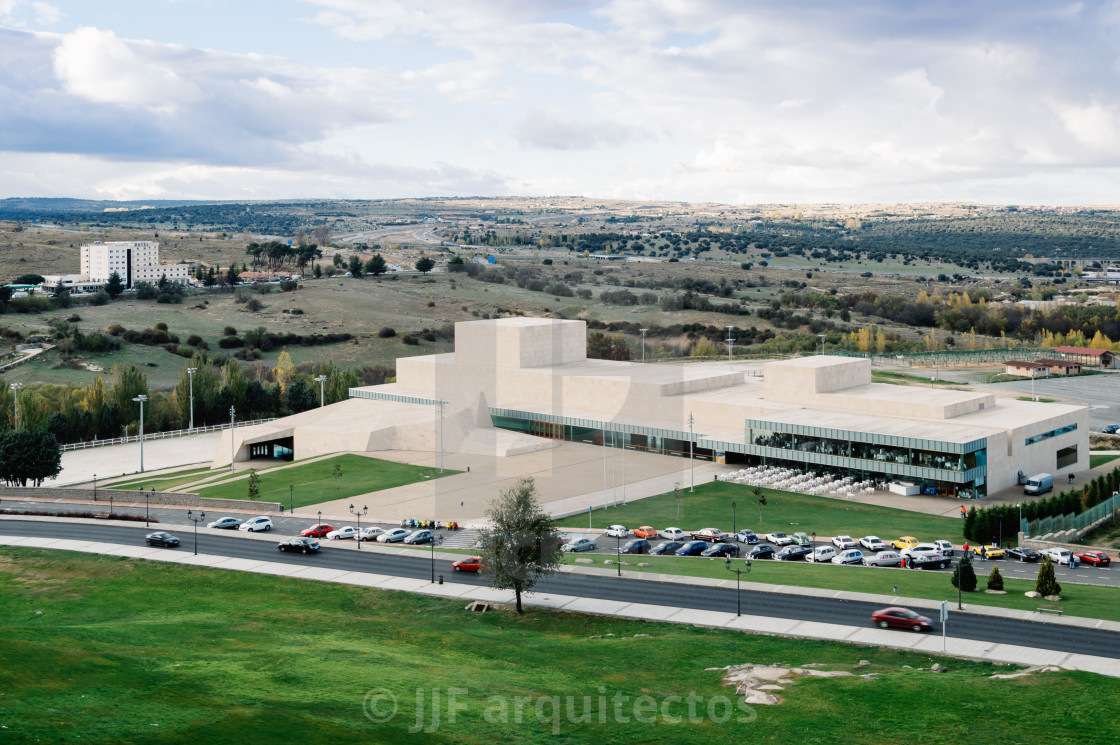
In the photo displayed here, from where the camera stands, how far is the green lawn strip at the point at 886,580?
162ft

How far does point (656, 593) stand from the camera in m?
52.9

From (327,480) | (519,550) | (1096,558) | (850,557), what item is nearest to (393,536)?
(519,550)

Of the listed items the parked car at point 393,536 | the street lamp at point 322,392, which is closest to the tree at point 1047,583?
the parked car at point 393,536

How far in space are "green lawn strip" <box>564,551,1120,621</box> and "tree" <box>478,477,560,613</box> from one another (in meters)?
8.23

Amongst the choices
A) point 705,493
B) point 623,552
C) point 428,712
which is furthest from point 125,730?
point 705,493

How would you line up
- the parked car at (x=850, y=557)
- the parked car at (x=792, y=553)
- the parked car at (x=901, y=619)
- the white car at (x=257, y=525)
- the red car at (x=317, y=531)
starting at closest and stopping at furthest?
1. the parked car at (x=901, y=619)
2. the parked car at (x=850, y=557)
3. the parked car at (x=792, y=553)
4. the red car at (x=317, y=531)
5. the white car at (x=257, y=525)

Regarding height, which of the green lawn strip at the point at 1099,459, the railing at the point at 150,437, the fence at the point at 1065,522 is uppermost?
the fence at the point at 1065,522

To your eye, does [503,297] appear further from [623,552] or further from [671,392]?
[623,552]

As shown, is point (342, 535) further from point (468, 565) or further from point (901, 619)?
point (901, 619)

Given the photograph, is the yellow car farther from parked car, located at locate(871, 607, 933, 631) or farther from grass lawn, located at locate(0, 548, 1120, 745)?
grass lawn, located at locate(0, 548, 1120, 745)

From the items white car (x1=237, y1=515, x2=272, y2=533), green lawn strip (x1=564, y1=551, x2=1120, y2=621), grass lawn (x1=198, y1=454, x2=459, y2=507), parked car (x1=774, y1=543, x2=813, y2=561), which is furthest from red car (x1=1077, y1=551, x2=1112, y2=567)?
white car (x1=237, y1=515, x2=272, y2=533)

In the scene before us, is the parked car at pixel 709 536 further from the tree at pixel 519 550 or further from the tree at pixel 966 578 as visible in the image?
the tree at pixel 966 578

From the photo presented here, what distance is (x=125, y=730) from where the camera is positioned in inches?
1189

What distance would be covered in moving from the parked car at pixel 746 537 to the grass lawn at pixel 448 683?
18.9m
